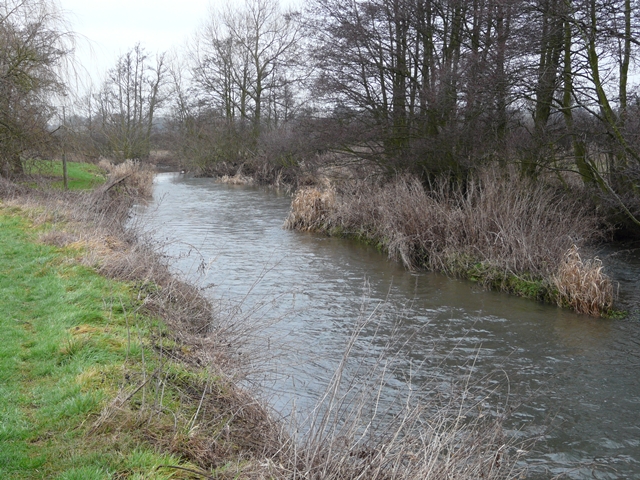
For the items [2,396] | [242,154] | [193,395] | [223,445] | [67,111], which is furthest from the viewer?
[242,154]

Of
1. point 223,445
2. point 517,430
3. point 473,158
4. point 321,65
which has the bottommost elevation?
point 517,430

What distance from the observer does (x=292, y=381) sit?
6.13m

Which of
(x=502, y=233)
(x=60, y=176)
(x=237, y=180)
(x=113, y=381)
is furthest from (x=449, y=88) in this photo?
(x=237, y=180)

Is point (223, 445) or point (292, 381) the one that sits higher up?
point (223, 445)

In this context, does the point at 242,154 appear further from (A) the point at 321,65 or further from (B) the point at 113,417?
(B) the point at 113,417

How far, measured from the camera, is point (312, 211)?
1680cm

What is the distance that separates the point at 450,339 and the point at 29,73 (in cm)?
1391

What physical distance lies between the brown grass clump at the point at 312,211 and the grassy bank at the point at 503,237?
207 cm

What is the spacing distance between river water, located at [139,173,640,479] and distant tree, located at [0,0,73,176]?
5819 mm

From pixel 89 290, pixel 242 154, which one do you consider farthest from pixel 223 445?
pixel 242 154

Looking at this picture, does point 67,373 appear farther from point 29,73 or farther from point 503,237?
point 29,73

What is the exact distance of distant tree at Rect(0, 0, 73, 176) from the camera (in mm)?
14594

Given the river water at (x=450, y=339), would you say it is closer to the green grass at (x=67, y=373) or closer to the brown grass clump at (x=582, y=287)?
the brown grass clump at (x=582, y=287)

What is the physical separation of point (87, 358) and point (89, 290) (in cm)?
219
